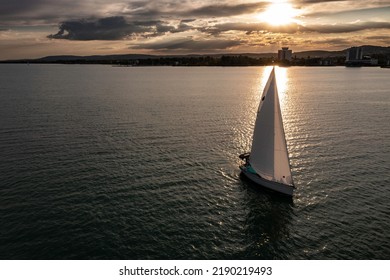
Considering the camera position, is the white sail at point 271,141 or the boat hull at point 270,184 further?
the white sail at point 271,141

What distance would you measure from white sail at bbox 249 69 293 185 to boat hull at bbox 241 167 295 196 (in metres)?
1.31

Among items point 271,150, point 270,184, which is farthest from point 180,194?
point 271,150

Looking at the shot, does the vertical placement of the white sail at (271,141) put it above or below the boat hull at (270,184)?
above

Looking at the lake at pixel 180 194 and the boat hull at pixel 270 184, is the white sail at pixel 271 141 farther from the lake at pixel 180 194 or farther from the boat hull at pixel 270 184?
the lake at pixel 180 194

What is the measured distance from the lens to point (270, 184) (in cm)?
5047

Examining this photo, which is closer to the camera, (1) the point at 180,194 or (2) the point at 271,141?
(1) the point at 180,194

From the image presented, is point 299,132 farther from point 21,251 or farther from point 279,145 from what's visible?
point 21,251

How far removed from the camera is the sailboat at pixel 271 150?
4969cm

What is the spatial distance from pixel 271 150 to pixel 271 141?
1467 millimetres

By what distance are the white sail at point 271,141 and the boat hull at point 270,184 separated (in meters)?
1.31

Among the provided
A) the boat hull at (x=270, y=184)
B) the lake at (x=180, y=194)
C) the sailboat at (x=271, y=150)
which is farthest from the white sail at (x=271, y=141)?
the lake at (x=180, y=194)

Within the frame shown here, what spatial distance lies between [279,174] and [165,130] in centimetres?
3960

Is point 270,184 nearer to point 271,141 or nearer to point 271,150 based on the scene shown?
point 271,150

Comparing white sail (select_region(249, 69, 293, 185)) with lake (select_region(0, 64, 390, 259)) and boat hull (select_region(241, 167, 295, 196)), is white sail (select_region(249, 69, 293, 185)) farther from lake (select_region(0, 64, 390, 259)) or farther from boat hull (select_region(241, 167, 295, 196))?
lake (select_region(0, 64, 390, 259))
